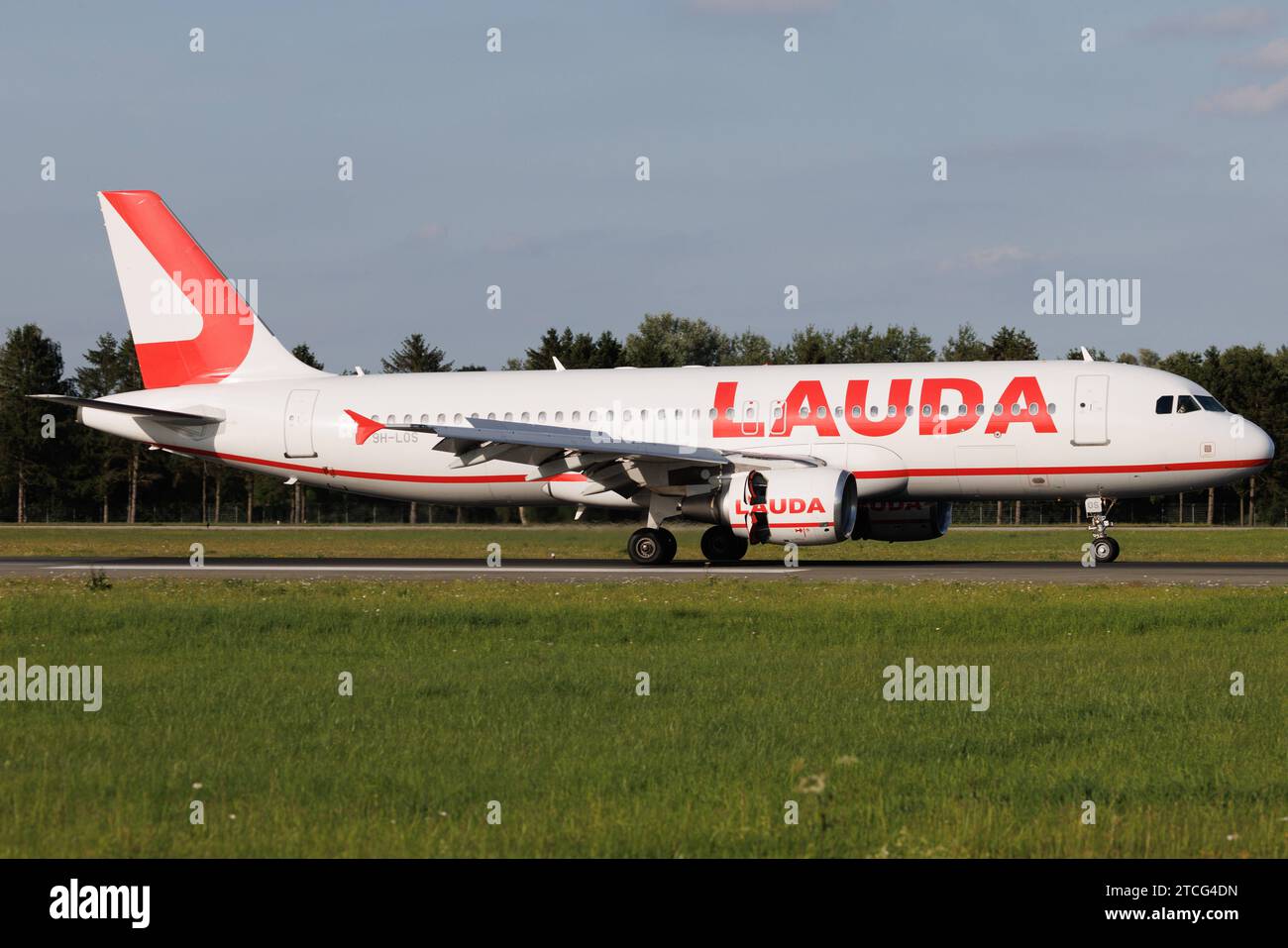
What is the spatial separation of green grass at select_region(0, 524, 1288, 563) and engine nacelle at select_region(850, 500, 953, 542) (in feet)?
11.1

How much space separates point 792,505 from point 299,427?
44.0ft

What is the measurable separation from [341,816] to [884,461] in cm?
2260

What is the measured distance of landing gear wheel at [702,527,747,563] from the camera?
32250 mm

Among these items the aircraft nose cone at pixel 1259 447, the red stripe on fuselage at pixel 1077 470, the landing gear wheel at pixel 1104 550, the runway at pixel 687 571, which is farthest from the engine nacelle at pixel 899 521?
the aircraft nose cone at pixel 1259 447

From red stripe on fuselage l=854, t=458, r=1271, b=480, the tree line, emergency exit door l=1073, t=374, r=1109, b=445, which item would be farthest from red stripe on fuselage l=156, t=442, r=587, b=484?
the tree line

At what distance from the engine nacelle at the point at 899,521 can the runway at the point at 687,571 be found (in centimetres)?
68

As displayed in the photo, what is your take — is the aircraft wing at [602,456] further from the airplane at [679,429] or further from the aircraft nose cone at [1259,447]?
the aircraft nose cone at [1259,447]

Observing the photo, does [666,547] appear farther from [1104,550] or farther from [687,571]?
[1104,550]

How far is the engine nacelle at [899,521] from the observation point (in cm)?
3152

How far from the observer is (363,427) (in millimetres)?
33312

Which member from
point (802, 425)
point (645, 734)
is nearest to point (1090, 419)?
point (802, 425)
